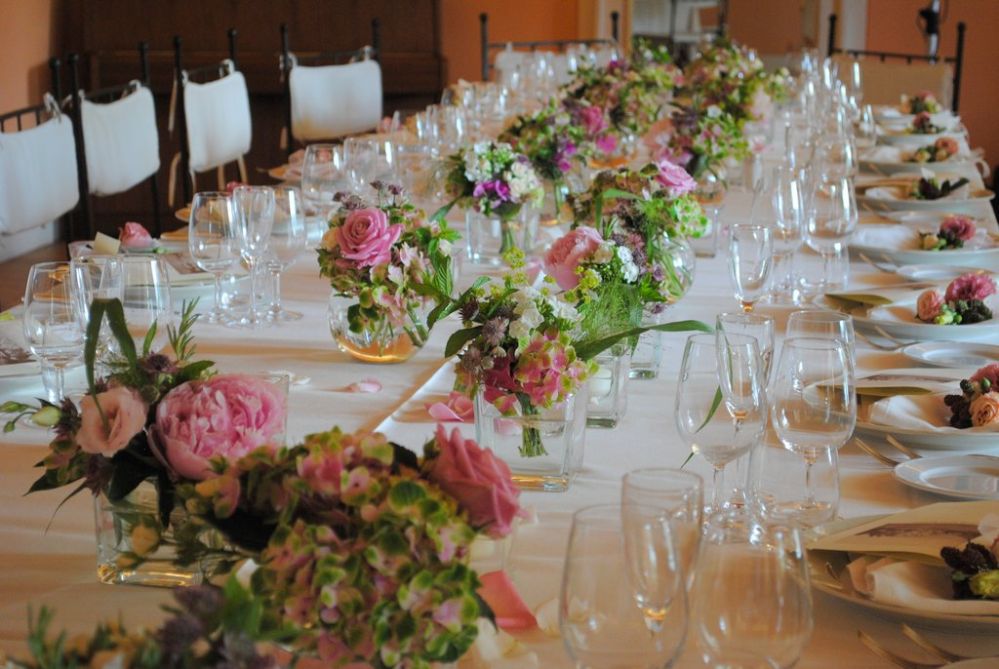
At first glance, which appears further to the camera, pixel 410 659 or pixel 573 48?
pixel 573 48

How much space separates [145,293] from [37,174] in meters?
1.63

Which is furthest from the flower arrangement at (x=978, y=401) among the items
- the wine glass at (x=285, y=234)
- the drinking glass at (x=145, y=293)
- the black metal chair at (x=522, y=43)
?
the black metal chair at (x=522, y=43)

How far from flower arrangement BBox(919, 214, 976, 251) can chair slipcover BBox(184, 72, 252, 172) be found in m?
2.29

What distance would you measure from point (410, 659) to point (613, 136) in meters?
2.81

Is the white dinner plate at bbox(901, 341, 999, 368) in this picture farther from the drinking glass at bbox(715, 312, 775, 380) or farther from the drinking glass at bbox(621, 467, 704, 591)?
the drinking glass at bbox(621, 467, 704, 591)

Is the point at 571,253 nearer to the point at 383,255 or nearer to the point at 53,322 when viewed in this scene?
the point at 383,255

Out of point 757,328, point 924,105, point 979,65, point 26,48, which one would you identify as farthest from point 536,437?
point 979,65

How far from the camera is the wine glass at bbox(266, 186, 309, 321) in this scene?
6.72 ft

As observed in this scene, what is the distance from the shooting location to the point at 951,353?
1840 millimetres

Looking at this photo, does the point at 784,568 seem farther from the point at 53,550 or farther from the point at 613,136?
the point at 613,136

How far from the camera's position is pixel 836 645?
104 cm

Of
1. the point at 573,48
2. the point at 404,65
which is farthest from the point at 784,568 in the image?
the point at 404,65

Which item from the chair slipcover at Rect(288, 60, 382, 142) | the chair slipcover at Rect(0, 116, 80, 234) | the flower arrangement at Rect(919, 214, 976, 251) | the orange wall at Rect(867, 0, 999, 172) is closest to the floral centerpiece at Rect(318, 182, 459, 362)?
the flower arrangement at Rect(919, 214, 976, 251)

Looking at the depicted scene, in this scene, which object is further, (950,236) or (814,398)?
(950,236)
